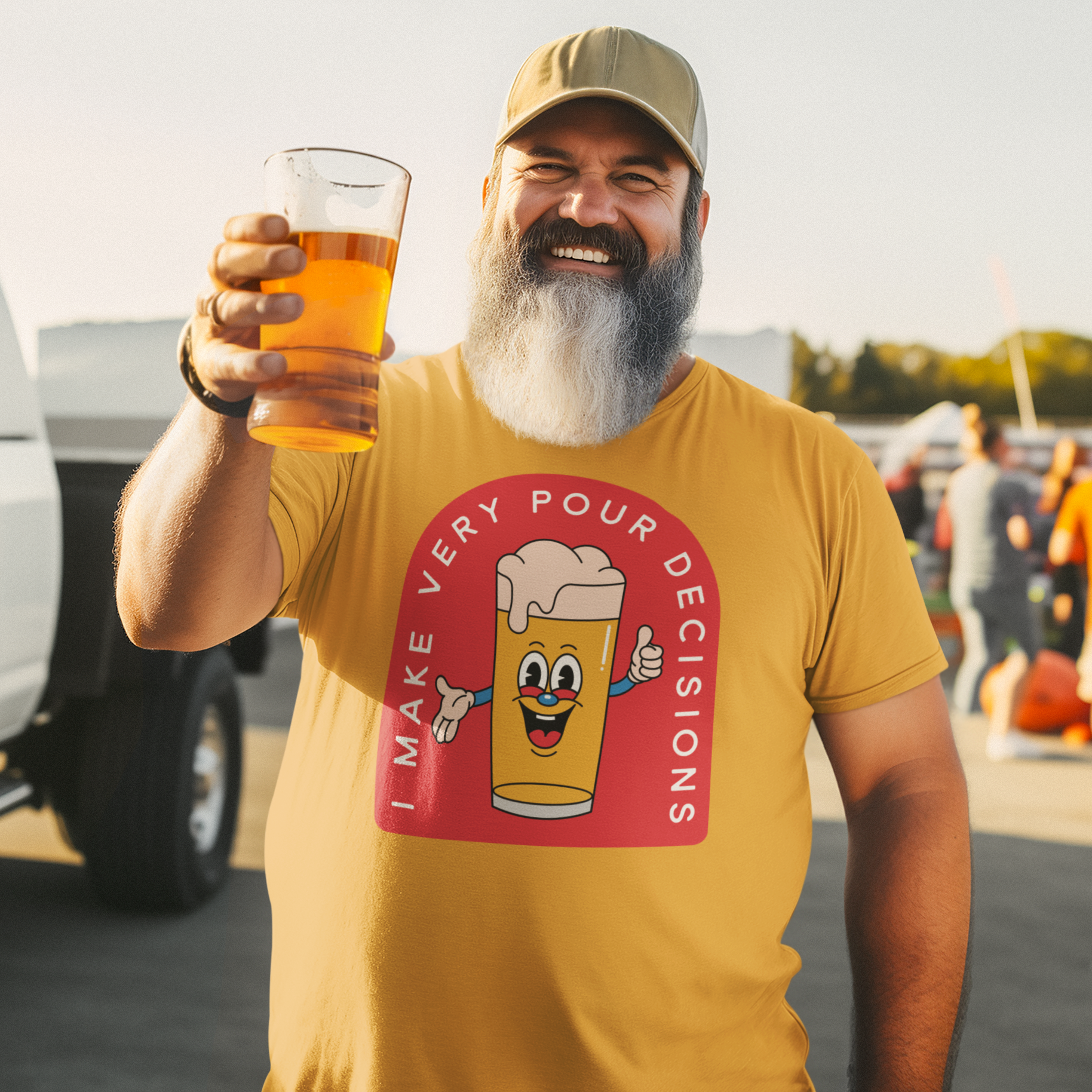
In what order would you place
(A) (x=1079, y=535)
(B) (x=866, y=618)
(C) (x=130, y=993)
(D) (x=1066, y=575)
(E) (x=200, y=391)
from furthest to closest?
(D) (x=1066, y=575) → (A) (x=1079, y=535) → (C) (x=130, y=993) → (B) (x=866, y=618) → (E) (x=200, y=391)

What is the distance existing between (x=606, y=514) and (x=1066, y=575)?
8.43 m

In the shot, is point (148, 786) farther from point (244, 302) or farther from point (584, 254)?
point (244, 302)

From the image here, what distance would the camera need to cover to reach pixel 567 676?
1.55 meters

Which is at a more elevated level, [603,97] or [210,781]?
[603,97]

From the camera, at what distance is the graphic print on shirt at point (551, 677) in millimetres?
1516

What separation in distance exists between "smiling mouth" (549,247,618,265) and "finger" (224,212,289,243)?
0.62 metres

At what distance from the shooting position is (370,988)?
149cm

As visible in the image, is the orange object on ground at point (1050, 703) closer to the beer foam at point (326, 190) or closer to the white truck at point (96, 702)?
the white truck at point (96, 702)

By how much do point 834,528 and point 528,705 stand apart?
1.66ft

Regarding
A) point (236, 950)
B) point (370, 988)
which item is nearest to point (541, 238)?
point (370, 988)

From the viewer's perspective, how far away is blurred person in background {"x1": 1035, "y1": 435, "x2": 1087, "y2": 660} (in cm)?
829

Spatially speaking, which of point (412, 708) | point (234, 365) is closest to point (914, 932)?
point (412, 708)

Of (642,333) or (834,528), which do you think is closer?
(834,528)

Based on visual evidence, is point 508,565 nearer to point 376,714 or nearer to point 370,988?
point 376,714
